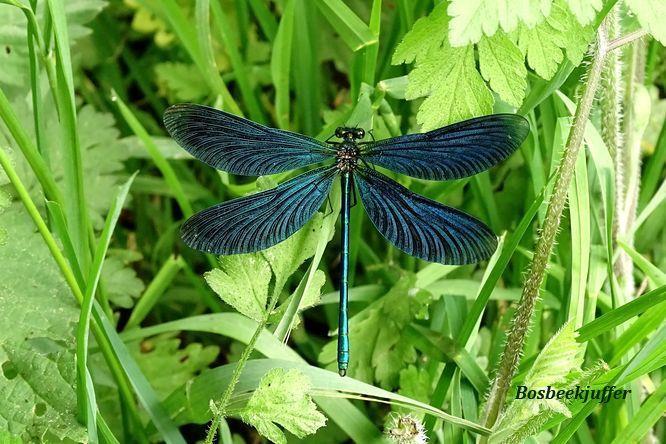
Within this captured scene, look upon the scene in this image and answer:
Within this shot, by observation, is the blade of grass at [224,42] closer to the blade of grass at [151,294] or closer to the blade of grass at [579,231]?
the blade of grass at [151,294]

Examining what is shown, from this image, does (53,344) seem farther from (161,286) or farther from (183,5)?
(183,5)

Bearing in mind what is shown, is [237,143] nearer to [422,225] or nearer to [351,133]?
[351,133]

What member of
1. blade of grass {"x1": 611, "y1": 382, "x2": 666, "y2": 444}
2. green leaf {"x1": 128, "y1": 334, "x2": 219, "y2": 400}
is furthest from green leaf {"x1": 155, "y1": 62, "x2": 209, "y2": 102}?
blade of grass {"x1": 611, "y1": 382, "x2": 666, "y2": 444}

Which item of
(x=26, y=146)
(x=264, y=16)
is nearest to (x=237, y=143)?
(x=26, y=146)

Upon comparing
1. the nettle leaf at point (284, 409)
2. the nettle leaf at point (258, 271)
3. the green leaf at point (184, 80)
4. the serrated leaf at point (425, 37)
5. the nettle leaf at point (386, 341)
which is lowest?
the nettle leaf at point (386, 341)

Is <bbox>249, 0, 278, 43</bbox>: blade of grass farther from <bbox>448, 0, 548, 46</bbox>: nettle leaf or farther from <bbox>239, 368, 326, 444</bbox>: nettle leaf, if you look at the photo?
<bbox>239, 368, 326, 444</bbox>: nettle leaf

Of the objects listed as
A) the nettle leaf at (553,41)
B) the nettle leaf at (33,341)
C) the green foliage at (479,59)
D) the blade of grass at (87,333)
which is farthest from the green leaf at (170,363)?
the nettle leaf at (553,41)

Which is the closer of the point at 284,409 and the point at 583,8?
the point at 583,8
